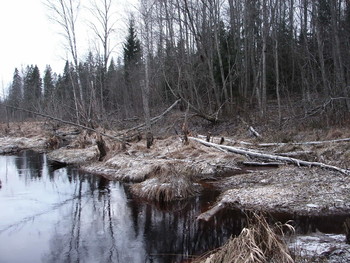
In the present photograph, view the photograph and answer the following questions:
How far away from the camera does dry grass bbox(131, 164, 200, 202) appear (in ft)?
32.7

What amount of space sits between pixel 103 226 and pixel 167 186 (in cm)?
267

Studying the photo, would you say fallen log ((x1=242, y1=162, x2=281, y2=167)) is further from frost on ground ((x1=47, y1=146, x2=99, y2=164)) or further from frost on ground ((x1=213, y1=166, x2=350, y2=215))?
frost on ground ((x1=47, y1=146, x2=99, y2=164))

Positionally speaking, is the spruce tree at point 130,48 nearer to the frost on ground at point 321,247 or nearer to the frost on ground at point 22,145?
the frost on ground at point 22,145

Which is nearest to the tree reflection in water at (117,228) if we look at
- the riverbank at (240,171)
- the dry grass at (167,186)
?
the dry grass at (167,186)

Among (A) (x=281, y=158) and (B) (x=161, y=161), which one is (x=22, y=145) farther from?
(A) (x=281, y=158)

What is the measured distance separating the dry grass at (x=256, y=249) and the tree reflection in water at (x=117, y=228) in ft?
5.95

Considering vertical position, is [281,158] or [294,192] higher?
[281,158]

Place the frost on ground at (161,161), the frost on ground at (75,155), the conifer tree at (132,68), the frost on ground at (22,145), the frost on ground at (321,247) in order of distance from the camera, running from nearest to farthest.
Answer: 1. the frost on ground at (321,247)
2. the frost on ground at (161,161)
3. the frost on ground at (75,155)
4. the frost on ground at (22,145)
5. the conifer tree at (132,68)

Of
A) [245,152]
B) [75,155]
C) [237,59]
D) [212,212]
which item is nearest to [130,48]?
[237,59]

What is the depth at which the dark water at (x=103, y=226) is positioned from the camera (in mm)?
6449

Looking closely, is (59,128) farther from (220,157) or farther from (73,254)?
(73,254)

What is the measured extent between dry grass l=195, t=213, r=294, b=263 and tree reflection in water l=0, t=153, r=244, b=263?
181 cm

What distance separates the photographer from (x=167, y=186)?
10117mm

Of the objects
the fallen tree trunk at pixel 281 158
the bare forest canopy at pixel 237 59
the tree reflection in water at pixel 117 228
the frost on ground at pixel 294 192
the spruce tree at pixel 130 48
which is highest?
the spruce tree at pixel 130 48
